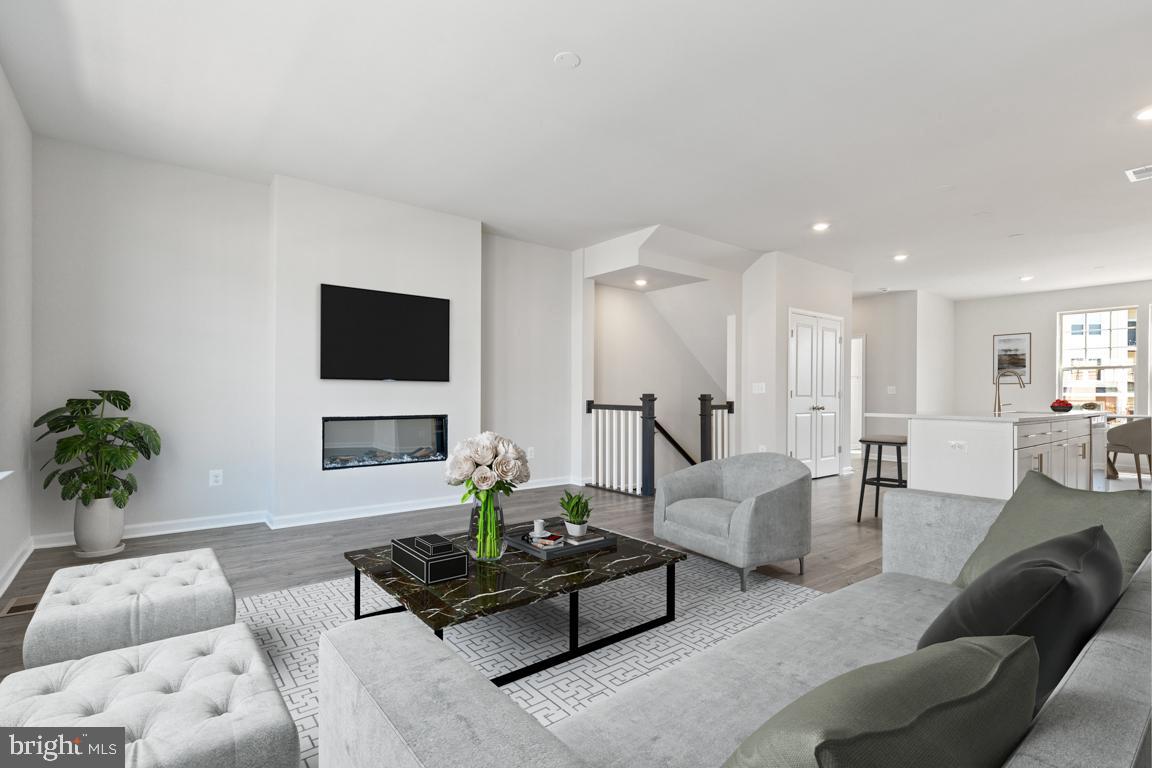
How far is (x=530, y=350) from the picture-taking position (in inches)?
242

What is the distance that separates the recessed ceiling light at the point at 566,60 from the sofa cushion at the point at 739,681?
2573 millimetres

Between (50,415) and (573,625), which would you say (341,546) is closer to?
(50,415)

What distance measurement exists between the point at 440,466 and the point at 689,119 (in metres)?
3.52

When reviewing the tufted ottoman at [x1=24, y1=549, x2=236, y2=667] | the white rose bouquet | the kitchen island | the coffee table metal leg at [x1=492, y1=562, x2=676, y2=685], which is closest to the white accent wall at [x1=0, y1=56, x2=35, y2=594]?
the tufted ottoman at [x1=24, y1=549, x2=236, y2=667]

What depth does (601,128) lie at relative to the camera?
3.44m

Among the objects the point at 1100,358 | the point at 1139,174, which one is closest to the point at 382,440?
the point at 1139,174

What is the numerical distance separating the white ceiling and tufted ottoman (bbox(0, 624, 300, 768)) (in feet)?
8.28

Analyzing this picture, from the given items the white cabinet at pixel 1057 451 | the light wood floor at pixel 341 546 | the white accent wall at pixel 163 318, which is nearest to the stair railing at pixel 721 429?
the light wood floor at pixel 341 546

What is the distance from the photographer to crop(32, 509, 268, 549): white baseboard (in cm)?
374

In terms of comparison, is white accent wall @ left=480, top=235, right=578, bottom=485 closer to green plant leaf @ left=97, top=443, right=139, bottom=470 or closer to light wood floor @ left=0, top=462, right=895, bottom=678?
light wood floor @ left=0, top=462, right=895, bottom=678

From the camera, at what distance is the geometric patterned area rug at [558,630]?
6.60 feet

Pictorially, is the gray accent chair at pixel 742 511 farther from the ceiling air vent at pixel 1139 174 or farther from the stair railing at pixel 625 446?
the ceiling air vent at pixel 1139 174

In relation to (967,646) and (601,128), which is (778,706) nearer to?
(967,646)

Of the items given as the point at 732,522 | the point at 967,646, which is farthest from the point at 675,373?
the point at 967,646
